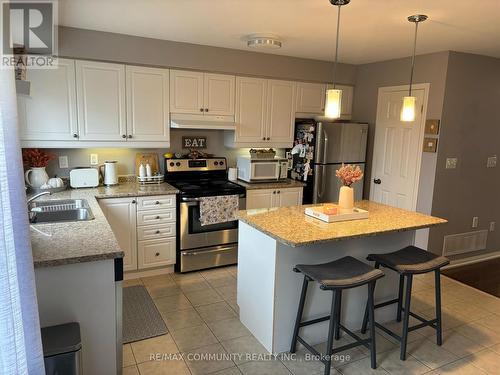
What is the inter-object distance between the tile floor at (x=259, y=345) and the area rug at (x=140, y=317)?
2.4 inches

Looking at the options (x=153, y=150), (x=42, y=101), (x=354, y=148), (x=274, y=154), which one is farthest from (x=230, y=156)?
(x=42, y=101)

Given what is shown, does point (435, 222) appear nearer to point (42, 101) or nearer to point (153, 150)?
point (153, 150)

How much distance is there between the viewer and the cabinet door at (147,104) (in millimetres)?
3729

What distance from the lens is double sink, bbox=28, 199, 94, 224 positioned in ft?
9.62

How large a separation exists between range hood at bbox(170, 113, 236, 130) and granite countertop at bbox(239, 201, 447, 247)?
4.91 ft

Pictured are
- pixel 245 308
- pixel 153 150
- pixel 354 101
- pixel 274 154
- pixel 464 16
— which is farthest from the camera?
pixel 354 101

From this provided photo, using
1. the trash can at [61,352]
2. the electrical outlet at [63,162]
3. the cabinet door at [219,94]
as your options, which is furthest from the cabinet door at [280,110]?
the trash can at [61,352]

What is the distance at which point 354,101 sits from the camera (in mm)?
5008

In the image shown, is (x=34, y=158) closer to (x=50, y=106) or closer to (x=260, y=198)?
(x=50, y=106)

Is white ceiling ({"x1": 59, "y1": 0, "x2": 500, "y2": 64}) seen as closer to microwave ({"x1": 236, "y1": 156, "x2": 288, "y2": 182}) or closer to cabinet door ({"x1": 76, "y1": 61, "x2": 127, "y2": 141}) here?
cabinet door ({"x1": 76, "y1": 61, "x2": 127, "y2": 141})

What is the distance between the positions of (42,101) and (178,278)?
211cm

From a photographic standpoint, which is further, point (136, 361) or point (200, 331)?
point (200, 331)

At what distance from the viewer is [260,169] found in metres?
4.39

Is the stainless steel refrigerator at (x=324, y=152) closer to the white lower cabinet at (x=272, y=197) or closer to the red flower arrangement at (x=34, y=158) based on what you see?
the white lower cabinet at (x=272, y=197)
